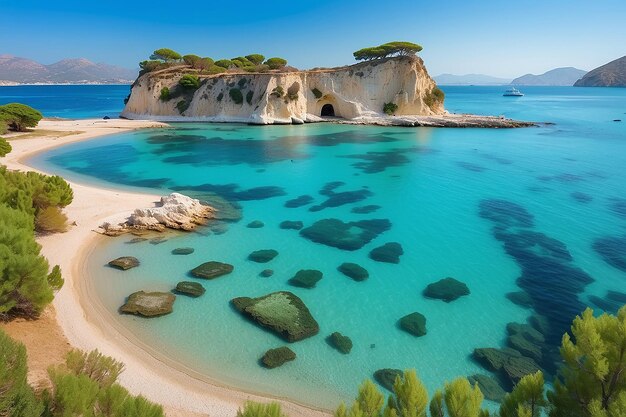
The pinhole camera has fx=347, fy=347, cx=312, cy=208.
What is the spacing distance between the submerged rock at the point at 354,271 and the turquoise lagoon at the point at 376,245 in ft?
1.28

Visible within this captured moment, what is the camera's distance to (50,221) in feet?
52.8

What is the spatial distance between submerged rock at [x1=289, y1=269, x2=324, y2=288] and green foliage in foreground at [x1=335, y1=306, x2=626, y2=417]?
8.18 meters

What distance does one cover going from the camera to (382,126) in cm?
5941

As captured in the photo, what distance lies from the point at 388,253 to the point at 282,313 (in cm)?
652

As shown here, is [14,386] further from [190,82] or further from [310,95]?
[190,82]

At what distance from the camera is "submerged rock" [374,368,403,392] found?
8.77m

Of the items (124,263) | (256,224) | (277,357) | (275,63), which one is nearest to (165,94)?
(275,63)

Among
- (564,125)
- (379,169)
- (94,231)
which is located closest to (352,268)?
(94,231)

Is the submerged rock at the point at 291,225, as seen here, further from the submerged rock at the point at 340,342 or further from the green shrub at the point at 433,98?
the green shrub at the point at 433,98

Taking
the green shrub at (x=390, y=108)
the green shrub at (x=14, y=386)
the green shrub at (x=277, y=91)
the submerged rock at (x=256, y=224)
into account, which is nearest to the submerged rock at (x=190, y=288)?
the submerged rock at (x=256, y=224)

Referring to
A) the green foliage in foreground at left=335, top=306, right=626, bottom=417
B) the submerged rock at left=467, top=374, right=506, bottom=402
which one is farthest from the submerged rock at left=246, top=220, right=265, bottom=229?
the green foliage in foreground at left=335, top=306, right=626, bottom=417

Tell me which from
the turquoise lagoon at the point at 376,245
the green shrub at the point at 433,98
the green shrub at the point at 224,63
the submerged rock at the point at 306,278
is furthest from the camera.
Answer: the green shrub at the point at 224,63

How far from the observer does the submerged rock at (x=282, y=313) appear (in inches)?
416

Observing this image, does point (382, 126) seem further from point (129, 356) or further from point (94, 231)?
point (129, 356)
